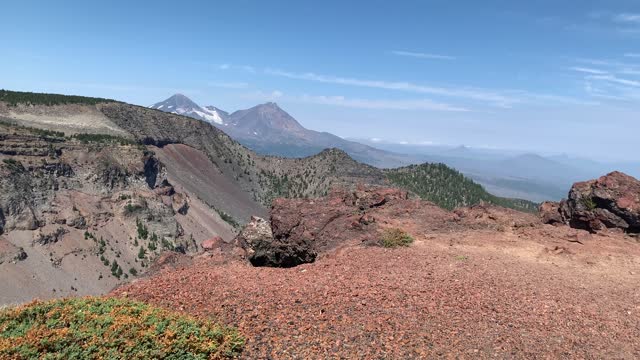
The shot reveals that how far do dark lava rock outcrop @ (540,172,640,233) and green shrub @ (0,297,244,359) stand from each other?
58.9 ft

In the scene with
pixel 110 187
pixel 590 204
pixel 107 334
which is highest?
pixel 590 204

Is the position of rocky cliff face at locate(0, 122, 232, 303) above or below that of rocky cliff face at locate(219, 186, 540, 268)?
below

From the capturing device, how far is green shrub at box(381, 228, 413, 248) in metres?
17.3

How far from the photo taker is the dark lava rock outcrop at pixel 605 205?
19.6m

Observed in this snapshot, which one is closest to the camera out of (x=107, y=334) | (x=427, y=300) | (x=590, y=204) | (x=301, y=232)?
(x=107, y=334)

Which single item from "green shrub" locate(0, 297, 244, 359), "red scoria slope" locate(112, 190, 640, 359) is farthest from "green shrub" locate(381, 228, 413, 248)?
"green shrub" locate(0, 297, 244, 359)

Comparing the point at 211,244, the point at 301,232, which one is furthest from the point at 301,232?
the point at 211,244

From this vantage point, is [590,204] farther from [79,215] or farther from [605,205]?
[79,215]

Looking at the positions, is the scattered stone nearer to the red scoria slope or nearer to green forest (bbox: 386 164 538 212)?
the red scoria slope

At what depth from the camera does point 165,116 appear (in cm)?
13238

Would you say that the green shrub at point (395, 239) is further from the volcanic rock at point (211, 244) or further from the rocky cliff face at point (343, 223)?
the volcanic rock at point (211, 244)

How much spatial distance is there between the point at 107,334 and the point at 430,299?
8.23 meters

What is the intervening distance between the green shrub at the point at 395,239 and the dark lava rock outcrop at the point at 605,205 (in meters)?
8.94

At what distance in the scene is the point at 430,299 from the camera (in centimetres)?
1252
